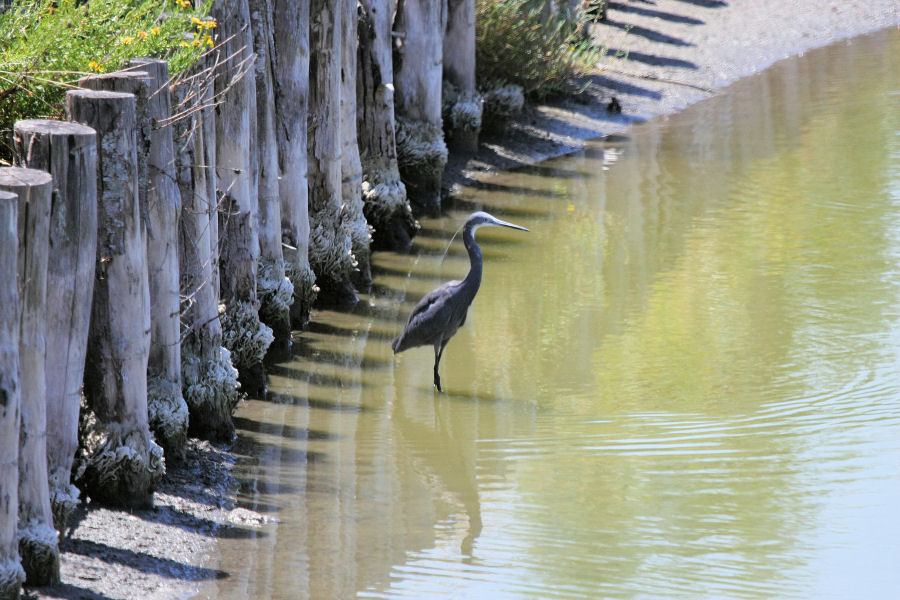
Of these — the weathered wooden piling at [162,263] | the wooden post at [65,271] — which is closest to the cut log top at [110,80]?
the weathered wooden piling at [162,263]

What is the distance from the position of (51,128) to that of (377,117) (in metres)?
5.35

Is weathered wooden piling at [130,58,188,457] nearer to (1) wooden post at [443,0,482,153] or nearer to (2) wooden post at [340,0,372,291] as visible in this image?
(2) wooden post at [340,0,372,291]

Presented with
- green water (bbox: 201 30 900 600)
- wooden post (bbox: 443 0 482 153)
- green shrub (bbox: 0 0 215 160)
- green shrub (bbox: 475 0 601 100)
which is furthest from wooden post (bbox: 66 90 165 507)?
green shrub (bbox: 475 0 601 100)

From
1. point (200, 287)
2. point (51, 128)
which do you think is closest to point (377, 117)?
point (200, 287)

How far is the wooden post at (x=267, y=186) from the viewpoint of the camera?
7.61 m

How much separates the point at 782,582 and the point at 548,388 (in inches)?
104

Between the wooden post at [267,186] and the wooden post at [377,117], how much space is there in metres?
2.02

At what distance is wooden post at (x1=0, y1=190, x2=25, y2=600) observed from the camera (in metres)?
4.16

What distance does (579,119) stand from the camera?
14633mm

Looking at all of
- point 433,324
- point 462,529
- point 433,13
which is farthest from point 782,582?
point 433,13

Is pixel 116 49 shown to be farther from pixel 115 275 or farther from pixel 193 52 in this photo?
pixel 115 275

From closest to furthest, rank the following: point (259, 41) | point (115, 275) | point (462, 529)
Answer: point (115, 275), point (462, 529), point (259, 41)

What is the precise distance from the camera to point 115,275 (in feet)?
17.7

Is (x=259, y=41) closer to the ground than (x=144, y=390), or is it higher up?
higher up
